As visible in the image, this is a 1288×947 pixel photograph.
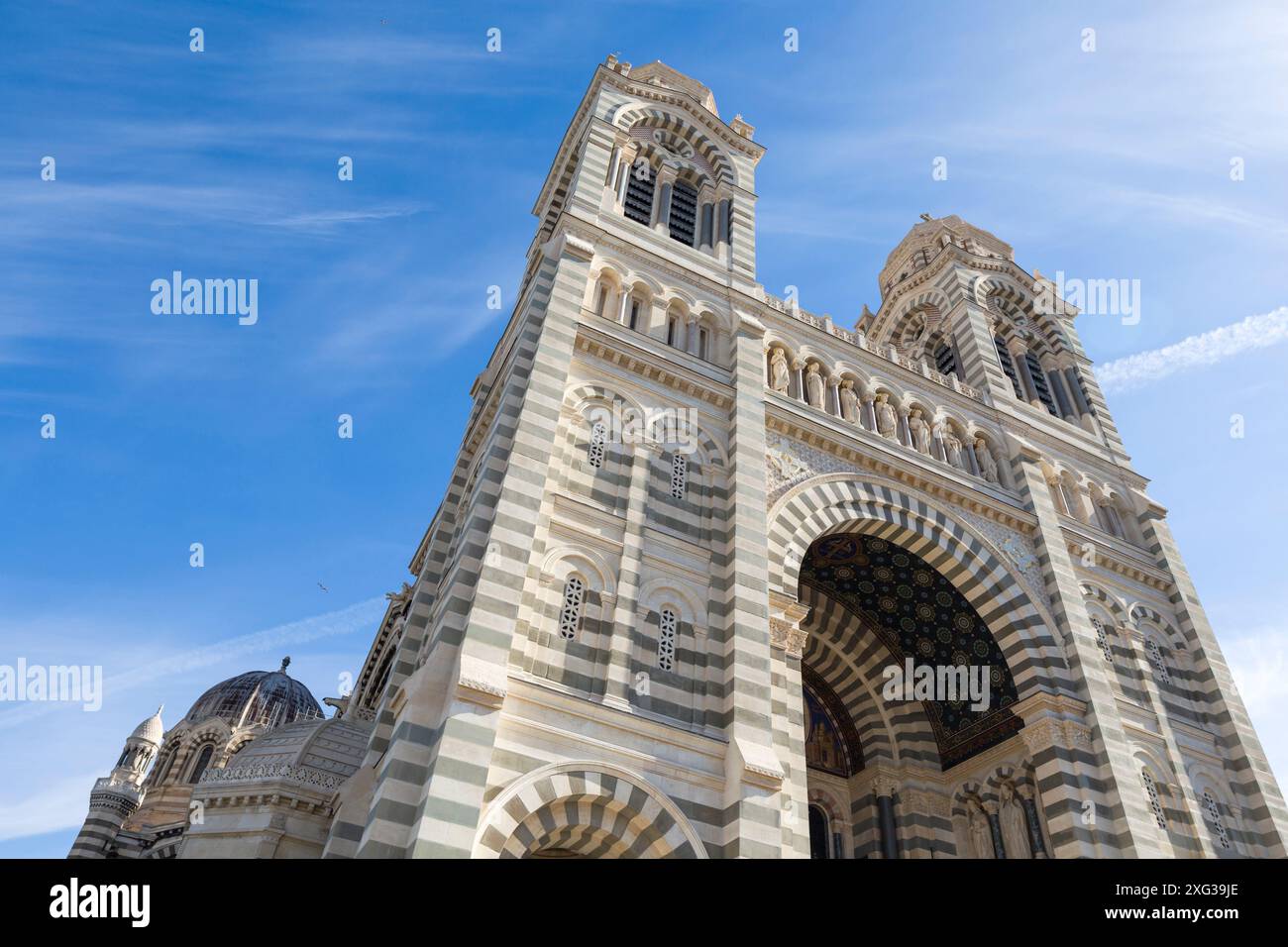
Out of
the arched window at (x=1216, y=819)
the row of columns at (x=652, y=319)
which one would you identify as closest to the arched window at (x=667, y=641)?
the row of columns at (x=652, y=319)

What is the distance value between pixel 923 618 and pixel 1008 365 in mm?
11075

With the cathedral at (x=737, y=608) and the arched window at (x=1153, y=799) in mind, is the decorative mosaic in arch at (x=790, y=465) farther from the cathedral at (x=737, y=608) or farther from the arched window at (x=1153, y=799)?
the arched window at (x=1153, y=799)

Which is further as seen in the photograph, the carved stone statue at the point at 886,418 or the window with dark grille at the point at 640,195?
the window with dark grille at the point at 640,195

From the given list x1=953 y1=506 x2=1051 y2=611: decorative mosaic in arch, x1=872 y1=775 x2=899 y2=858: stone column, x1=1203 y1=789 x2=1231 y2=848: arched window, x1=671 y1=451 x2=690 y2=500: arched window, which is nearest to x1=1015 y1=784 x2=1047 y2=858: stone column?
x1=872 y1=775 x2=899 y2=858: stone column

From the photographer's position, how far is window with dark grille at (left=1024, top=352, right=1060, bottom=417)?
2595cm

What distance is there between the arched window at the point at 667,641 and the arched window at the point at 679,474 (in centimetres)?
256

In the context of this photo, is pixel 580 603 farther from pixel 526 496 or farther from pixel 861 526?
pixel 861 526

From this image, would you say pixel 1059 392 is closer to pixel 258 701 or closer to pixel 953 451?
pixel 953 451

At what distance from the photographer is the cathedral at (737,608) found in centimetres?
1158

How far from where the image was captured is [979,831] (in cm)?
1792

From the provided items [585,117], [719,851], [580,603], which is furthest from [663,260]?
[719,851]

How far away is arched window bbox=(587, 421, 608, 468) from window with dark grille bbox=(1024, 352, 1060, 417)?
53.5 feet

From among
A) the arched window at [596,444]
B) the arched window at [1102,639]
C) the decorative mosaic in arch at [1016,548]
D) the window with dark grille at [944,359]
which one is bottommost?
the arched window at [1102,639]

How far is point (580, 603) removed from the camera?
43.3 feet
